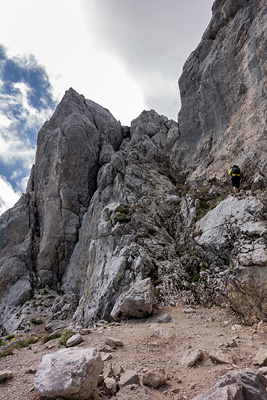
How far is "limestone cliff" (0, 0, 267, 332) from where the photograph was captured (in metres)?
16.0

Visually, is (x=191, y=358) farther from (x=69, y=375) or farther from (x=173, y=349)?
(x=69, y=375)

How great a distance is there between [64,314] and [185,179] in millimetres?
24034

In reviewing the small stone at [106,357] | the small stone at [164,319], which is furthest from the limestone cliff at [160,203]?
the small stone at [106,357]

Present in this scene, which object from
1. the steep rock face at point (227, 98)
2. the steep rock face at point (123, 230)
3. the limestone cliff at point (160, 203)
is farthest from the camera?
the steep rock face at point (227, 98)

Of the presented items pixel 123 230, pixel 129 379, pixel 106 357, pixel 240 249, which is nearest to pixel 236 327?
pixel 240 249

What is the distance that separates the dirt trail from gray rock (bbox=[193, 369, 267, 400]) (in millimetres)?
1453

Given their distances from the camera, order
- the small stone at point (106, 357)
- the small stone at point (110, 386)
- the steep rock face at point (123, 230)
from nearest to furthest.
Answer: the small stone at point (110, 386) → the small stone at point (106, 357) → the steep rock face at point (123, 230)

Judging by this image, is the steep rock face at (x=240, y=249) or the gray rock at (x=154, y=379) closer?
the gray rock at (x=154, y=379)

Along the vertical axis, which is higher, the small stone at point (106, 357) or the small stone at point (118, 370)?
the small stone at point (118, 370)

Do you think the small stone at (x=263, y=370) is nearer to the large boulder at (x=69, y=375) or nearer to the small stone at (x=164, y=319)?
the large boulder at (x=69, y=375)

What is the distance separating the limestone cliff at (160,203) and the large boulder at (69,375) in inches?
377

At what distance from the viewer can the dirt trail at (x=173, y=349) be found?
647cm

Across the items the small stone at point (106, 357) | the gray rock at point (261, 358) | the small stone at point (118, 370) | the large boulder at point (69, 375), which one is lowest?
the gray rock at point (261, 358)

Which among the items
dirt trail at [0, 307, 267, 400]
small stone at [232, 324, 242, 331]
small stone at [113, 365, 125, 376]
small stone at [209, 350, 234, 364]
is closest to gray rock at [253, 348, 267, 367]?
dirt trail at [0, 307, 267, 400]
